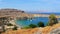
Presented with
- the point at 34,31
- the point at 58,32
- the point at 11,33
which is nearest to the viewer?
the point at 58,32

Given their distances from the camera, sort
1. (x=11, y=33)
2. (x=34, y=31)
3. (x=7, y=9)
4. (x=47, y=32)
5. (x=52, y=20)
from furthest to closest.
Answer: (x=7, y=9) < (x=52, y=20) < (x=11, y=33) < (x=34, y=31) < (x=47, y=32)

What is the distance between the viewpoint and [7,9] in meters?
195

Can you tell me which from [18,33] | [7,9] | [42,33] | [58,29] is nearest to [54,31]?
[58,29]

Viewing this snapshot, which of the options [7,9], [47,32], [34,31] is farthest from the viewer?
[7,9]

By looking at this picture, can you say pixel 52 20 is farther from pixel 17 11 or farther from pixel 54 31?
pixel 17 11

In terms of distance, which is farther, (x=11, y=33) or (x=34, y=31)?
(x=11, y=33)

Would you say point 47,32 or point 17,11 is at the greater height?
point 47,32

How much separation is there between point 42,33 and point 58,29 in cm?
177

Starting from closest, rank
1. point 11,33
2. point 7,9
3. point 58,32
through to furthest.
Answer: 1. point 58,32
2. point 11,33
3. point 7,9

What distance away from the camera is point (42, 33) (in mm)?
17141

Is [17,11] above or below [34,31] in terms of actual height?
below

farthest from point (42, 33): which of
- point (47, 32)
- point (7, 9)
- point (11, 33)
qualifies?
point (7, 9)

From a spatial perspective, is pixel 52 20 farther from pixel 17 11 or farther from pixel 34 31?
pixel 17 11

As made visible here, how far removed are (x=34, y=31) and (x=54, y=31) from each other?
98.4 inches
